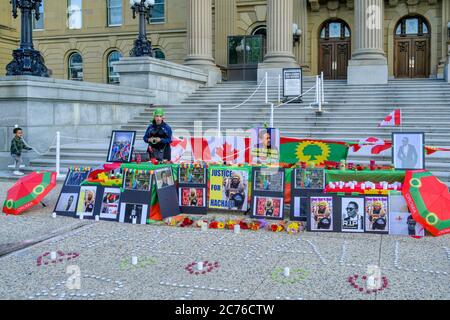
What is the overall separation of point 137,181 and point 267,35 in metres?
17.1

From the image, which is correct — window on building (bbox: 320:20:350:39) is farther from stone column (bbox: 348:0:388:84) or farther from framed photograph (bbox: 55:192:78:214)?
framed photograph (bbox: 55:192:78:214)

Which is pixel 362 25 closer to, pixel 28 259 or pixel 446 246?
pixel 446 246

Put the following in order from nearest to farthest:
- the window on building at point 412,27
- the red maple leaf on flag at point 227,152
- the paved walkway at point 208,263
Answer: the paved walkway at point 208,263 → the red maple leaf on flag at point 227,152 → the window on building at point 412,27

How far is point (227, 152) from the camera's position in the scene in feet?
39.2

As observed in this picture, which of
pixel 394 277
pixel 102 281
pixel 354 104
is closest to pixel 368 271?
pixel 394 277

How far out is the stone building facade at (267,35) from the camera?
77.2ft

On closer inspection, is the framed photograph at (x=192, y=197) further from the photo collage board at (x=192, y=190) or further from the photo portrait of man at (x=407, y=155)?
the photo portrait of man at (x=407, y=155)

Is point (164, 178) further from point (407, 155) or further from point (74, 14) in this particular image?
point (74, 14)

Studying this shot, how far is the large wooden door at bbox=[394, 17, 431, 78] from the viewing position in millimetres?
27031

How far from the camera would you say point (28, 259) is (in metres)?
6.44

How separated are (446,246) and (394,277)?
1.75 meters

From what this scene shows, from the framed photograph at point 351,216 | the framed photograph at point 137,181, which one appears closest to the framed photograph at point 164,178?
the framed photograph at point 137,181

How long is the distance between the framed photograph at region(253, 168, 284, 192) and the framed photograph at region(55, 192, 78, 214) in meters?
3.19

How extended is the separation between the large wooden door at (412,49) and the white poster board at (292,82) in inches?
417
